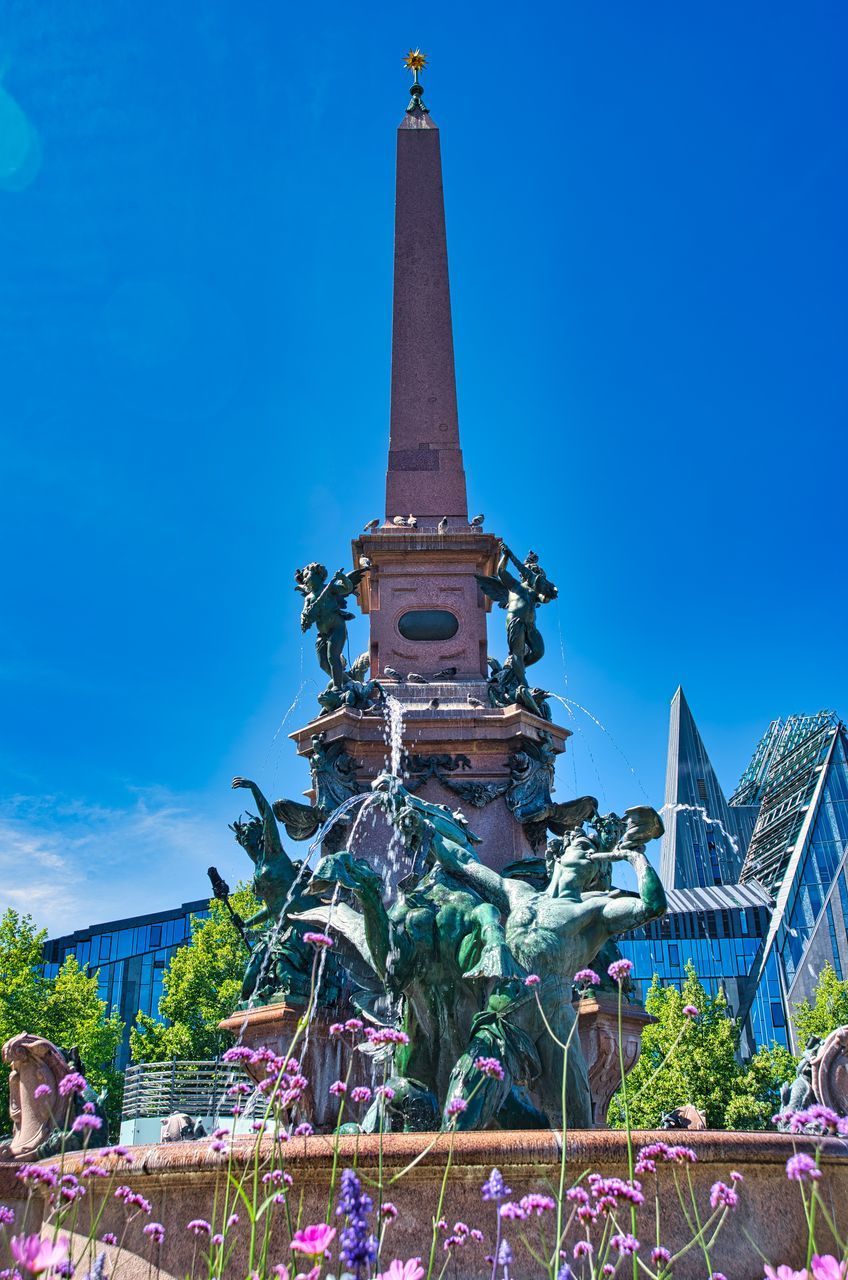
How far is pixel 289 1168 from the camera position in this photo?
4754 mm

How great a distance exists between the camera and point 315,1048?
11.9m

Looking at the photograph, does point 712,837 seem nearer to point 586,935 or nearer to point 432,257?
point 432,257

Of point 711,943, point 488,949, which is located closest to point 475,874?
point 488,949

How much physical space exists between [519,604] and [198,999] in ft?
68.8

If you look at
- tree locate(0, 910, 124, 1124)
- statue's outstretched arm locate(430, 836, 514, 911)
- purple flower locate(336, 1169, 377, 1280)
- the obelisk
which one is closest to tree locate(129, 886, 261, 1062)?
tree locate(0, 910, 124, 1124)

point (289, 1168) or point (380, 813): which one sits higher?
point (380, 813)

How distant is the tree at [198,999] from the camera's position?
103 ft

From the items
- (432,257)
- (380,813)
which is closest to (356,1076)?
(380,813)

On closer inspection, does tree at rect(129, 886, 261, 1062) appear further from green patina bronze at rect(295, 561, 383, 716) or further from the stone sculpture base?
the stone sculpture base

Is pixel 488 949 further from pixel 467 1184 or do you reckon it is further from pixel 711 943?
pixel 711 943

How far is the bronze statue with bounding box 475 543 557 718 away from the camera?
1534 cm

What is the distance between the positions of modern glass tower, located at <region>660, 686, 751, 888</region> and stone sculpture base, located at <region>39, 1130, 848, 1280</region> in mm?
100253

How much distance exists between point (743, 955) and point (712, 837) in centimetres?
4844

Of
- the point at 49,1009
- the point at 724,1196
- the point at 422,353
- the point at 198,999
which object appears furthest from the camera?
the point at 198,999
